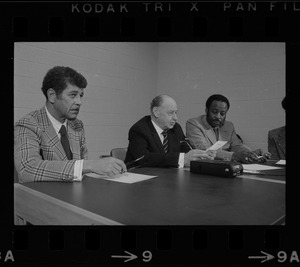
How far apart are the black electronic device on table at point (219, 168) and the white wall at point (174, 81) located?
51.5 inches

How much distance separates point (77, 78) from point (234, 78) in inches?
68.0

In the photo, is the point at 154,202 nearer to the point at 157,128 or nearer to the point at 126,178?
the point at 126,178

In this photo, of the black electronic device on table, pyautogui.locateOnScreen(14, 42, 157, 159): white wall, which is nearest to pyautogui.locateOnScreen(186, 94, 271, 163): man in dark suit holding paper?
pyautogui.locateOnScreen(14, 42, 157, 159): white wall

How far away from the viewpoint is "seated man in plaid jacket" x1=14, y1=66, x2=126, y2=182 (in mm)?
962

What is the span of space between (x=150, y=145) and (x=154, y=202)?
95 cm

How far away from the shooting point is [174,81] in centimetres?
257

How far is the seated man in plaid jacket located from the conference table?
51 millimetres

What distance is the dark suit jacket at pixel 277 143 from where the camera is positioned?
1.89 metres

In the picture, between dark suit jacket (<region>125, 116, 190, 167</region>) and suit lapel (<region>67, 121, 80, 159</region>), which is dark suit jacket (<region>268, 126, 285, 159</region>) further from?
suit lapel (<region>67, 121, 80, 159</region>)
